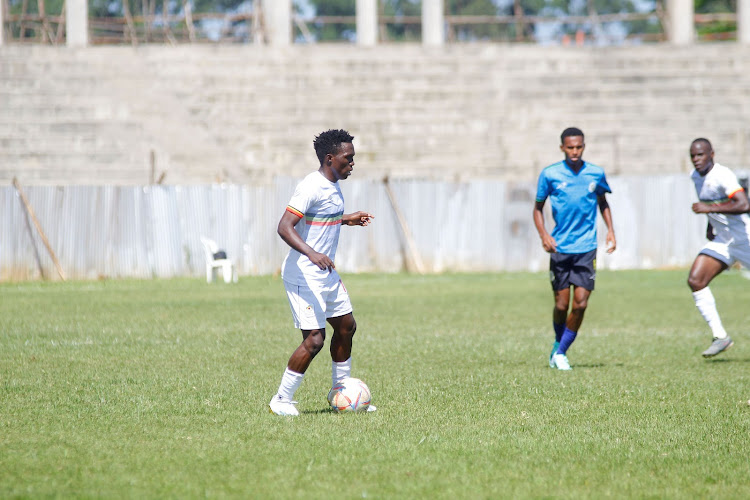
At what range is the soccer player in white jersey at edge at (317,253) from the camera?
7539 mm

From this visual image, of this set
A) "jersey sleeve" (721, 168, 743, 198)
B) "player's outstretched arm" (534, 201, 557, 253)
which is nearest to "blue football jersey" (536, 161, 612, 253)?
"player's outstretched arm" (534, 201, 557, 253)

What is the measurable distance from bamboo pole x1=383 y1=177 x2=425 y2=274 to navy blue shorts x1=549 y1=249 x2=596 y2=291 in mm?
17076

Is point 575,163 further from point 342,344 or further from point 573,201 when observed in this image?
point 342,344

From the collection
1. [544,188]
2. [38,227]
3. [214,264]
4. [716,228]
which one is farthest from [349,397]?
[38,227]

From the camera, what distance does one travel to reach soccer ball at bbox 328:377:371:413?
25.9 ft

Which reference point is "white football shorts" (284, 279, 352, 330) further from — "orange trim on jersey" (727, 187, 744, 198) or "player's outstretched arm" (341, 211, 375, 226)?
"orange trim on jersey" (727, 187, 744, 198)

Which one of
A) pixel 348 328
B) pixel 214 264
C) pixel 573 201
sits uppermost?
pixel 573 201

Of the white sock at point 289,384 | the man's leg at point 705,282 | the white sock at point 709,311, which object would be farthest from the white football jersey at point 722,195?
the white sock at point 289,384

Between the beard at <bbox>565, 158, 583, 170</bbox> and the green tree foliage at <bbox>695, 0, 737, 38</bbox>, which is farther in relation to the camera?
the green tree foliage at <bbox>695, 0, 737, 38</bbox>

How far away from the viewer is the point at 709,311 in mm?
11789

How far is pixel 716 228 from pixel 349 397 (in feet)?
19.4

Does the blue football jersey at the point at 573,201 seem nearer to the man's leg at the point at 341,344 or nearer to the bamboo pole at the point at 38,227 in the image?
the man's leg at the point at 341,344

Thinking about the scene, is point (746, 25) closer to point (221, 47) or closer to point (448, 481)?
point (221, 47)

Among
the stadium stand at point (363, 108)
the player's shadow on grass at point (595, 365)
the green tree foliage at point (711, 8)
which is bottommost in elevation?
the player's shadow on grass at point (595, 365)
